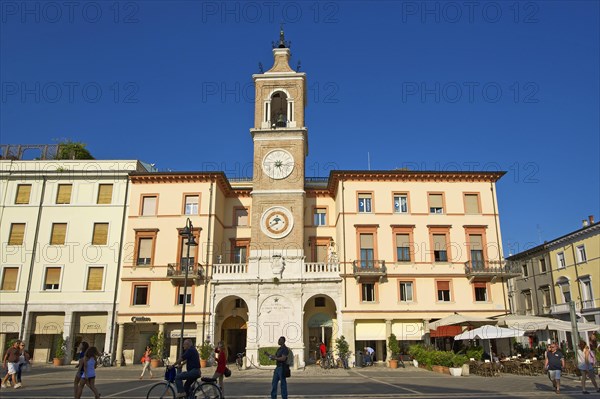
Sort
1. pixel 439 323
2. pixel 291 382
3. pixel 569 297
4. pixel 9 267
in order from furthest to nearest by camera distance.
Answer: pixel 569 297 < pixel 9 267 < pixel 439 323 < pixel 291 382

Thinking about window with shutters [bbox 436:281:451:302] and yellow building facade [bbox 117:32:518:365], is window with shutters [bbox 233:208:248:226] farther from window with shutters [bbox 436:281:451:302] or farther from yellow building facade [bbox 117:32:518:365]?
window with shutters [bbox 436:281:451:302]

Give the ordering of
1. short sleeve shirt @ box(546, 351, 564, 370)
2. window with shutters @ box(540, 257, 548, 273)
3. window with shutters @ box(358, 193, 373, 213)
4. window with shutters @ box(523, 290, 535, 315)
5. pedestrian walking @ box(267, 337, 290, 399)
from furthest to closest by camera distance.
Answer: window with shutters @ box(523, 290, 535, 315), window with shutters @ box(540, 257, 548, 273), window with shutters @ box(358, 193, 373, 213), short sleeve shirt @ box(546, 351, 564, 370), pedestrian walking @ box(267, 337, 290, 399)

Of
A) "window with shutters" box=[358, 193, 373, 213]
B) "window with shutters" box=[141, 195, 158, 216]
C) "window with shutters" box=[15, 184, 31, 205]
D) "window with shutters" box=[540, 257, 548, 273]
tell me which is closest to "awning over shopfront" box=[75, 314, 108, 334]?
"window with shutters" box=[141, 195, 158, 216]

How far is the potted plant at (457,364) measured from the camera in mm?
25875

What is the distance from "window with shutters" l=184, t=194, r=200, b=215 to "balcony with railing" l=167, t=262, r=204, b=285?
4395mm

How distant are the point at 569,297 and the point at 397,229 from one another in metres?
19.8

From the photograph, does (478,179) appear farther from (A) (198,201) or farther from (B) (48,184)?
(B) (48,184)

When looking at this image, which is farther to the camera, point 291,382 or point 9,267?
point 9,267

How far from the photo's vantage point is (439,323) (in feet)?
103

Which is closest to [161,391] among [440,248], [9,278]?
[440,248]

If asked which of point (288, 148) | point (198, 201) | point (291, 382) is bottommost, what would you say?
point (291, 382)

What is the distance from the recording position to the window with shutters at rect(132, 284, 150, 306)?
36.6 meters

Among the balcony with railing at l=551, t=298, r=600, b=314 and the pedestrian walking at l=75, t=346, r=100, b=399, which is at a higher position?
the balcony with railing at l=551, t=298, r=600, b=314

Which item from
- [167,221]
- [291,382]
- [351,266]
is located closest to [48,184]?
[167,221]
